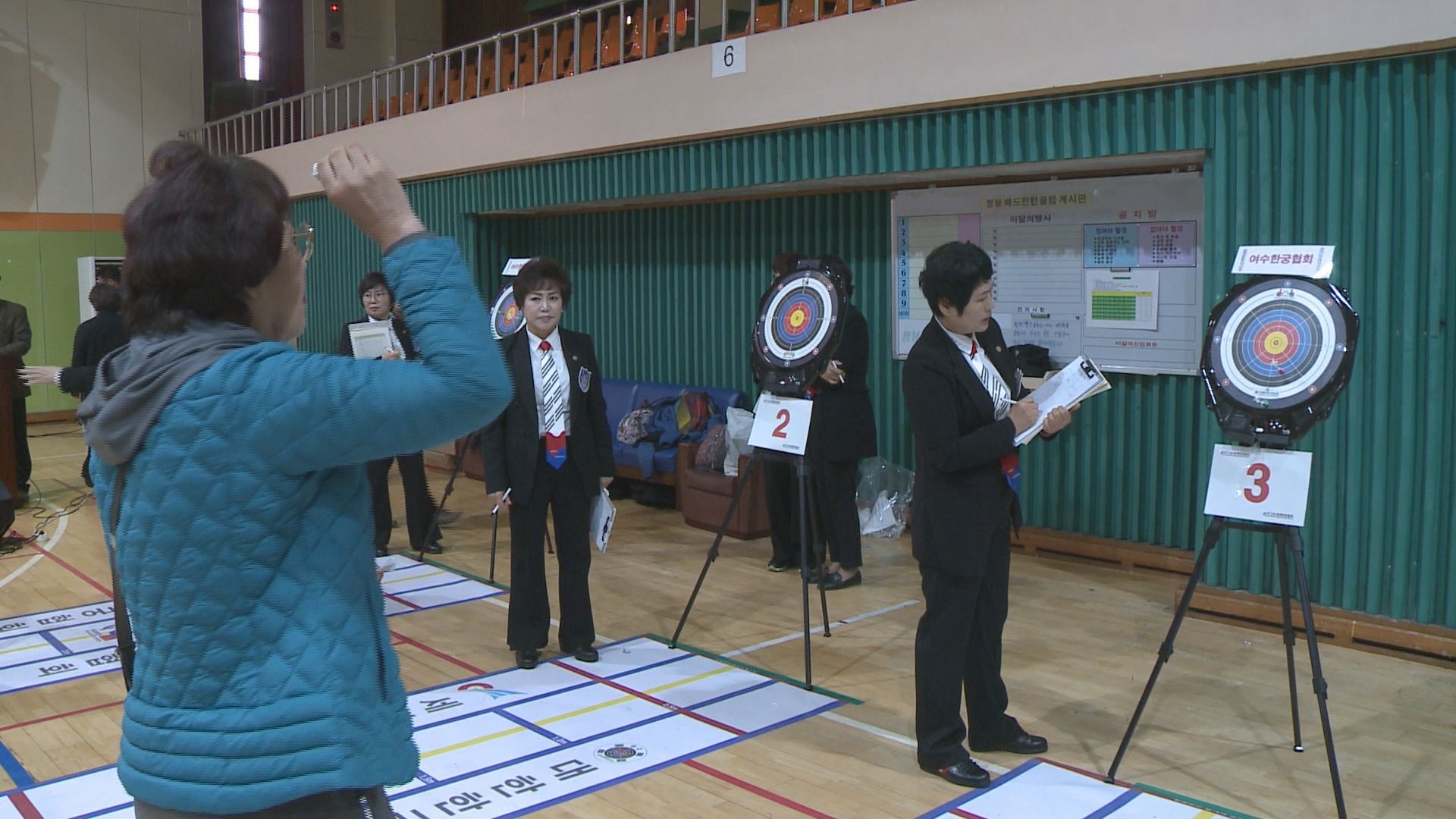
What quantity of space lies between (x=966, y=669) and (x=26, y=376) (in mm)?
5653

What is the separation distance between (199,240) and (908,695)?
350 centimetres

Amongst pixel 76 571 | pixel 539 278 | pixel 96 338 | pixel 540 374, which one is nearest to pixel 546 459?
pixel 540 374

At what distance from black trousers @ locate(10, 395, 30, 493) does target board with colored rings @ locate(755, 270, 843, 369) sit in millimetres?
6533

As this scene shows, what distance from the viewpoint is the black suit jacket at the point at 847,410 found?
571 centimetres

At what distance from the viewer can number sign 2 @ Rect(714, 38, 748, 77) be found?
691 cm

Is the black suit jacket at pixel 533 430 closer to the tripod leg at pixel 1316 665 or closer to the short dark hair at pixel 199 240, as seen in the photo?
the tripod leg at pixel 1316 665

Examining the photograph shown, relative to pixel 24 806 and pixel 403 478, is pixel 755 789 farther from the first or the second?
pixel 403 478

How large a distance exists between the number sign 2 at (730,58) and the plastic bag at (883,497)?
2.49m

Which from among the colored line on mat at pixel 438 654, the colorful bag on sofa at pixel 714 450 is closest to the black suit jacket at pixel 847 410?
the colorful bag on sofa at pixel 714 450

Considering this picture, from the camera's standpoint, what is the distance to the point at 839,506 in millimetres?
5797

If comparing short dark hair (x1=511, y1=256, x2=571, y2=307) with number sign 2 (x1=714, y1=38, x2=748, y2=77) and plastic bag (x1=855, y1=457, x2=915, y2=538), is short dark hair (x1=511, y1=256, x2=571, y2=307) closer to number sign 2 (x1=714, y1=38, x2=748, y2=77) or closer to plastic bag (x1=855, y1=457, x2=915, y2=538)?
number sign 2 (x1=714, y1=38, x2=748, y2=77)

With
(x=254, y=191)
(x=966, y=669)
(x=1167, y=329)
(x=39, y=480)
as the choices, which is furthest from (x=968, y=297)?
(x=39, y=480)

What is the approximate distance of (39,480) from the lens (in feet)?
32.3

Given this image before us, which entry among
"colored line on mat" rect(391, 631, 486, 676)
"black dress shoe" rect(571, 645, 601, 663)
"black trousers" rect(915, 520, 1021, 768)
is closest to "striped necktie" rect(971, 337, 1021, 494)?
"black trousers" rect(915, 520, 1021, 768)
